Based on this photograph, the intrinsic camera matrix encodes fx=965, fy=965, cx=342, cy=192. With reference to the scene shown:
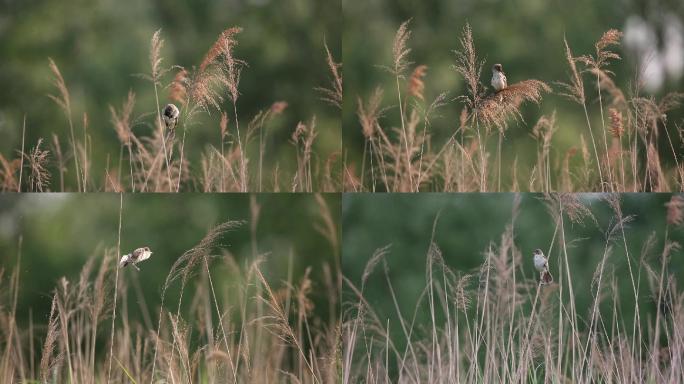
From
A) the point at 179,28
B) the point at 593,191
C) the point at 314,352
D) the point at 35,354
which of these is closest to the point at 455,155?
the point at 593,191

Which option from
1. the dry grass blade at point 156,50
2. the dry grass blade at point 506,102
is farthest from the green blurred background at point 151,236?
the dry grass blade at point 506,102

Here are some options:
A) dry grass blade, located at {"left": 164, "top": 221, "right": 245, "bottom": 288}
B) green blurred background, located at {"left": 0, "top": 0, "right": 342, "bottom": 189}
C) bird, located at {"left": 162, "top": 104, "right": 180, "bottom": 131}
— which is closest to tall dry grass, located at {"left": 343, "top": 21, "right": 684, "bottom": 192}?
green blurred background, located at {"left": 0, "top": 0, "right": 342, "bottom": 189}

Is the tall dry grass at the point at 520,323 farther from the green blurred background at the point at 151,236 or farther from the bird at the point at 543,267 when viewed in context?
the green blurred background at the point at 151,236

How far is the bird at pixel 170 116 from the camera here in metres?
4.36

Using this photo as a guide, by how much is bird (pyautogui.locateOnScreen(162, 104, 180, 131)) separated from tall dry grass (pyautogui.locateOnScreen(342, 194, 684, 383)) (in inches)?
42.0

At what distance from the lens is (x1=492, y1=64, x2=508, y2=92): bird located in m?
4.43

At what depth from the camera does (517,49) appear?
14.7 feet

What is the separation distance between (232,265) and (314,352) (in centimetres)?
54

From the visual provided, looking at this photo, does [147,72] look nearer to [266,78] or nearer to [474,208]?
[266,78]

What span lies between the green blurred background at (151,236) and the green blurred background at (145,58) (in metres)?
0.18

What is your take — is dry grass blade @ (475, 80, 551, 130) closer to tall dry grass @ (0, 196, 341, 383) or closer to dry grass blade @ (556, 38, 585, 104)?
dry grass blade @ (556, 38, 585, 104)

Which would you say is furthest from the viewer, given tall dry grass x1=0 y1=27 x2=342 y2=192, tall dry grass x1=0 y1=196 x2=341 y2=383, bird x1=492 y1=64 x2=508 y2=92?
bird x1=492 y1=64 x2=508 y2=92

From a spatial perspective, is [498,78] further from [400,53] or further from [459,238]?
[459,238]

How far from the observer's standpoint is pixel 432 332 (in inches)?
172
